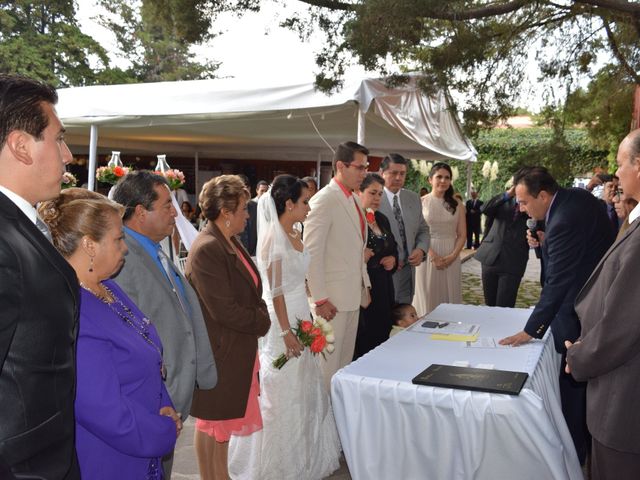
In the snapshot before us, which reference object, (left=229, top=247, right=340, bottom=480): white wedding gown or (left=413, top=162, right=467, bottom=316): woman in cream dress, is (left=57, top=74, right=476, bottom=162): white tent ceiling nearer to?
(left=413, top=162, right=467, bottom=316): woman in cream dress

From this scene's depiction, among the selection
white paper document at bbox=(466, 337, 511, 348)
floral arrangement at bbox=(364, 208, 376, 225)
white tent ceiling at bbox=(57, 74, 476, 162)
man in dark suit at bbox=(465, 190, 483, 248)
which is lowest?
white paper document at bbox=(466, 337, 511, 348)

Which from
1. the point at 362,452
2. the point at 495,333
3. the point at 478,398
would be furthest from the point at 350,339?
the point at 478,398

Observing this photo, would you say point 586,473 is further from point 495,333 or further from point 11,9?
point 11,9

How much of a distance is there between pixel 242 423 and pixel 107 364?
1545 millimetres

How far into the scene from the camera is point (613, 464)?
6.84 ft

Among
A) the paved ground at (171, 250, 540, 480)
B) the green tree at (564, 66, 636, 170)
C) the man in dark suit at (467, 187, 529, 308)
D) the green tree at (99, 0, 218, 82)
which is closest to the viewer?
the paved ground at (171, 250, 540, 480)

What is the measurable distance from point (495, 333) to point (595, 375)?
1504 millimetres

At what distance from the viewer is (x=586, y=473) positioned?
3.48 meters

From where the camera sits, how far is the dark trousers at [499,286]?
5.61 m

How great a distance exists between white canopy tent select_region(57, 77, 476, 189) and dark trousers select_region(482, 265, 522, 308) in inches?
57.4

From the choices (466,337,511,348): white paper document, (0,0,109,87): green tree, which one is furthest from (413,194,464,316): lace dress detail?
(0,0,109,87): green tree

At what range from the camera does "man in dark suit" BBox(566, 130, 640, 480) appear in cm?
199

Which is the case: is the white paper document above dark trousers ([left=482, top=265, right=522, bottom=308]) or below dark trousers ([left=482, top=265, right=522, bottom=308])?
below

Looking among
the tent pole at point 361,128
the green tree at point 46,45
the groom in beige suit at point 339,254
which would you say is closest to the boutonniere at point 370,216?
the groom in beige suit at point 339,254
